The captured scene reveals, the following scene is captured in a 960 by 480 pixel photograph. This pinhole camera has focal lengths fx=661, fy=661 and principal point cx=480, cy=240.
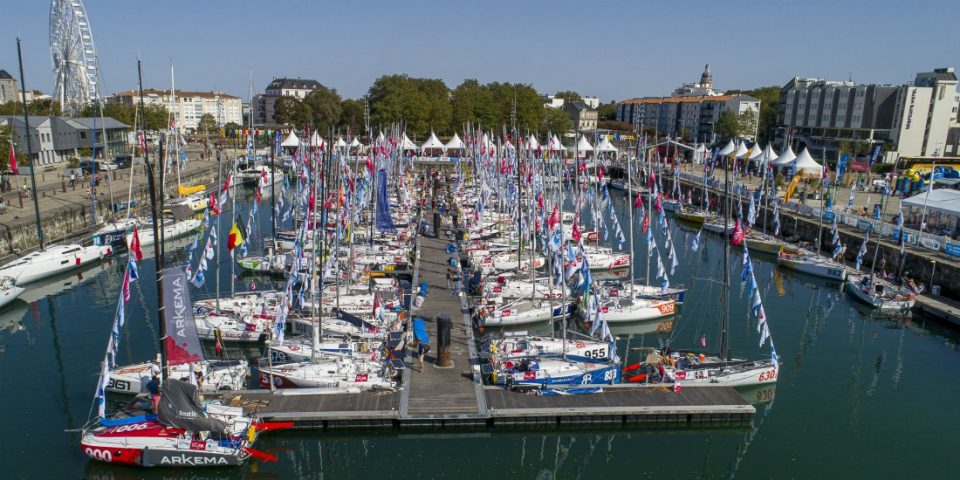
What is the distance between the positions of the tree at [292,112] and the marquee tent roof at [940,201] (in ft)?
337

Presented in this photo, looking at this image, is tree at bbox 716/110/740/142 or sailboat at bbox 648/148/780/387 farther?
tree at bbox 716/110/740/142

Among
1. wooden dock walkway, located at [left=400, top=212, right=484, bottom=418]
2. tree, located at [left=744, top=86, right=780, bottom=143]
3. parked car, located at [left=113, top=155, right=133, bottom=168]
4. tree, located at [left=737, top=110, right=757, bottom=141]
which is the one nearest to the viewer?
wooden dock walkway, located at [left=400, top=212, right=484, bottom=418]

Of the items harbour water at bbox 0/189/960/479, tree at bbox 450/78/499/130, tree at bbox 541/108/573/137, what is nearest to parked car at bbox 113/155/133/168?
harbour water at bbox 0/189/960/479

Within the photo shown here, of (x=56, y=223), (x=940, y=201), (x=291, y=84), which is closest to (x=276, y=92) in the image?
(x=291, y=84)

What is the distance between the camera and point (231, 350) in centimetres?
3347

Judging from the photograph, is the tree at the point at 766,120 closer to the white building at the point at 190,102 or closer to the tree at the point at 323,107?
the tree at the point at 323,107

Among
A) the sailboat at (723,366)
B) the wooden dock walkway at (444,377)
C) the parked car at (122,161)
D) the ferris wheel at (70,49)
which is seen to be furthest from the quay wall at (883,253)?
the ferris wheel at (70,49)

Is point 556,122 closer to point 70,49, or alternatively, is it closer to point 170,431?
point 70,49

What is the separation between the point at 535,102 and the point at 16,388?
114 m

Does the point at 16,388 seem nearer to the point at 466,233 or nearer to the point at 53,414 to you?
the point at 53,414

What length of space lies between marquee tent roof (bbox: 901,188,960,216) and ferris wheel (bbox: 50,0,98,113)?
377 feet

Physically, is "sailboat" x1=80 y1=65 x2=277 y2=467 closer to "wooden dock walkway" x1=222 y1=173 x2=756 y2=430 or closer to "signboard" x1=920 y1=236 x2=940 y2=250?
"wooden dock walkway" x1=222 y1=173 x2=756 y2=430

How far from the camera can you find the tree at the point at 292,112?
429 feet

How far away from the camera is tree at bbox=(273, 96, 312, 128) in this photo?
131m
